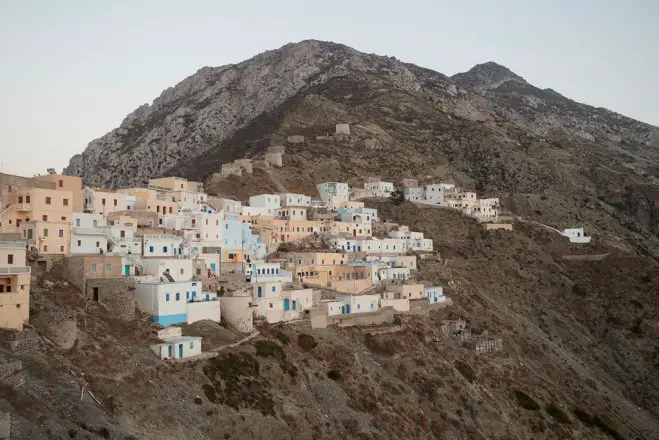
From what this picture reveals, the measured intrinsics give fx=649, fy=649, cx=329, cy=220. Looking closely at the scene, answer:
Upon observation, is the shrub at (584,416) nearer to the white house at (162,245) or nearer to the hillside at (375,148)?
the white house at (162,245)

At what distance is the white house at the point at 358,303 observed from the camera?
57.5m

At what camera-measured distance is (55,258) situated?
43.2 m

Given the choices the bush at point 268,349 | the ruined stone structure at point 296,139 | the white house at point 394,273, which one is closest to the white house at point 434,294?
the white house at point 394,273

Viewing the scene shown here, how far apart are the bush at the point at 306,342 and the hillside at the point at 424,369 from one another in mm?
178

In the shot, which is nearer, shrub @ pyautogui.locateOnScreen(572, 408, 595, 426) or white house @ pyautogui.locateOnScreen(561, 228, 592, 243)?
shrub @ pyautogui.locateOnScreen(572, 408, 595, 426)

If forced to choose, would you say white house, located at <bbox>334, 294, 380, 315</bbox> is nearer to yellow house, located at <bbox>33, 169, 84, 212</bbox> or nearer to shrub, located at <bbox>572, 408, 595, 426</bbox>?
shrub, located at <bbox>572, 408, 595, 426</bbox>

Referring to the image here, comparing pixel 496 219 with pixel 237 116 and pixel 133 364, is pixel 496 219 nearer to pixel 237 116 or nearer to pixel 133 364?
pixel 133 364

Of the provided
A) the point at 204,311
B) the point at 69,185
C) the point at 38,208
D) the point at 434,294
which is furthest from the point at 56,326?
the point at 434,294

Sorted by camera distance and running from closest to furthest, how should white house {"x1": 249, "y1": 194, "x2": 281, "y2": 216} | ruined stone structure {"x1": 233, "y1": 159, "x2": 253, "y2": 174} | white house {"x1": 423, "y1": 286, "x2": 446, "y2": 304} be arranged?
1. white house {"x1": 423, "y1": 286, "x2": 446, "y2": 304}
2. white house {"x1": 249, "y1": 194, "x2": 281, "y2": 216}
3. ruined stone structure {"x1": 233, "y1": 159, "x2": 253, "y2": 174}

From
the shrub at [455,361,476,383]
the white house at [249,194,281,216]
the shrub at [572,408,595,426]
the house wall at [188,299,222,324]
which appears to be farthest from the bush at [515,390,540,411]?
the white house at [249,194,281,216]

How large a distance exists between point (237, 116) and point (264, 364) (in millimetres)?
147764

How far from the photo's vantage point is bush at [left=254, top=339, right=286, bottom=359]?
44.2 metres

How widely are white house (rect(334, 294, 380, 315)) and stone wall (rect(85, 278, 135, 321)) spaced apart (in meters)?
21.6

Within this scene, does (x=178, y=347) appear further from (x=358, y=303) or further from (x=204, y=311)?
(x=358, y=303)
